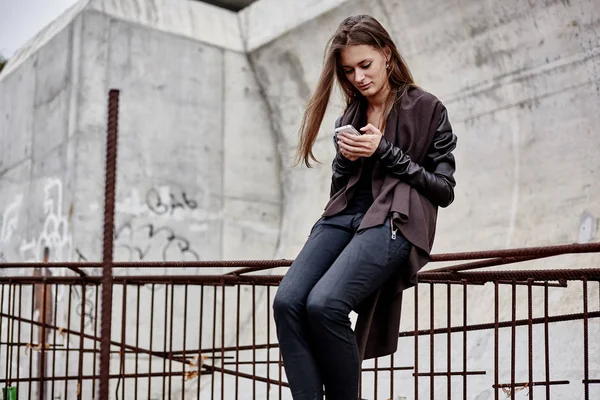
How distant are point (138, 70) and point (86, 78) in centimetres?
75

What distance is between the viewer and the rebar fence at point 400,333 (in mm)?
3559

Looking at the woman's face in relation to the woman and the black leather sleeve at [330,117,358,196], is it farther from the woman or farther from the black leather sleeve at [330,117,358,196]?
the black leather sleeve at [330,117,358,196]

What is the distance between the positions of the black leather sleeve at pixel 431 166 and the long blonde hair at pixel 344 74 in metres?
0.22

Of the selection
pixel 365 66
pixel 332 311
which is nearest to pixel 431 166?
pixel 365 66

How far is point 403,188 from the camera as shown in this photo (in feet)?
8.67

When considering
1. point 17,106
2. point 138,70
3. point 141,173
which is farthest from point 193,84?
point 17,106

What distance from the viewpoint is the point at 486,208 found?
8.06 meters

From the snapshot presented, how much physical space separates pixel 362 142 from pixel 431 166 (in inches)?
14.0

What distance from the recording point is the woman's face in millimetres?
2770

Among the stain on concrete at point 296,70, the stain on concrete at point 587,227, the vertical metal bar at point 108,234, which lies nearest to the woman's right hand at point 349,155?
the vertical metal bar at point 108,234

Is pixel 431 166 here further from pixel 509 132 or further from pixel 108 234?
pixel 509 132

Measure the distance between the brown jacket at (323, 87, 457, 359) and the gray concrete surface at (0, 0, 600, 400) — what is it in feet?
12.9

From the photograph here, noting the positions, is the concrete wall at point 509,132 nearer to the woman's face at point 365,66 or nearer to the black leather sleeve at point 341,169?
the black leather sleeve at point 341,169

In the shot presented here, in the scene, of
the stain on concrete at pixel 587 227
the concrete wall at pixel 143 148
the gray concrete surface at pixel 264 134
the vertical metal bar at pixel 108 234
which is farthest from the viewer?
the concrete wall at pixel 143 148
